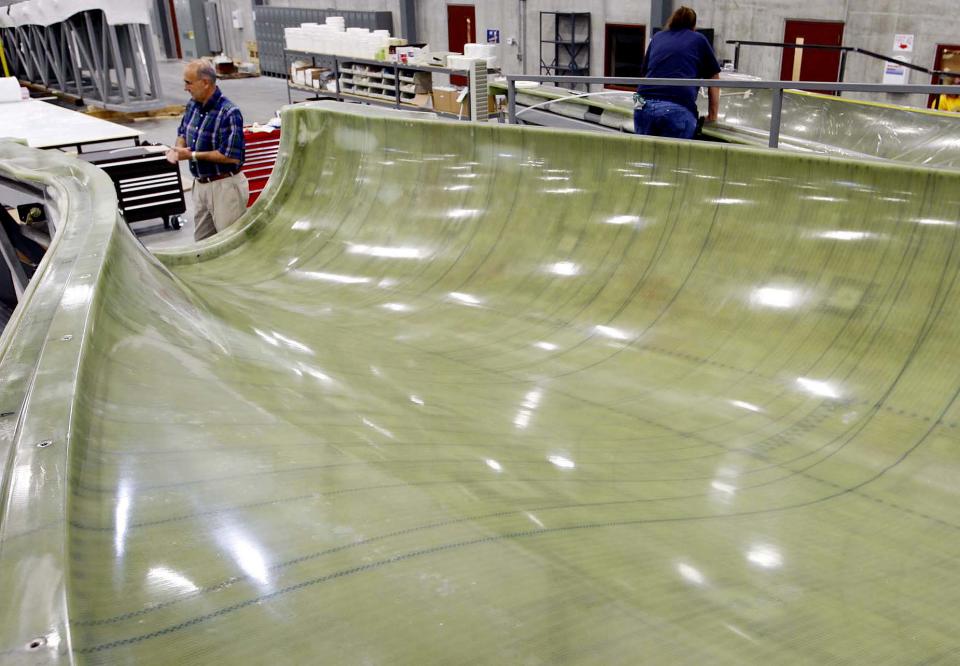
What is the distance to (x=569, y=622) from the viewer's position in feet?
3.26

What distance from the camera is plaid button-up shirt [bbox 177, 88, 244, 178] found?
4129 millimetres

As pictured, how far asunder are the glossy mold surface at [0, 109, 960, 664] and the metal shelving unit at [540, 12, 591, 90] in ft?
24.0

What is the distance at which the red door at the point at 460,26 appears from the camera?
476 inches

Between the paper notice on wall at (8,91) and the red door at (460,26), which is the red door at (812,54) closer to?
the red door at (460,26)

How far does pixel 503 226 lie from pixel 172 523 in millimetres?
2397

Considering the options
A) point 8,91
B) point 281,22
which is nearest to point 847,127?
point 8,91

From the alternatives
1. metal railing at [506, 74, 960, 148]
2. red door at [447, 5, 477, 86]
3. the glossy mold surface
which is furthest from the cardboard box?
red door at [447, 5, 477, 86]

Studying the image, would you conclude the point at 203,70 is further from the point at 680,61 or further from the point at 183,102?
the point at 183,102

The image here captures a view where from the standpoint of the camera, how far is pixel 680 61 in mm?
4055

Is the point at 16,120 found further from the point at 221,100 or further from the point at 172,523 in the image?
the point at 172,523

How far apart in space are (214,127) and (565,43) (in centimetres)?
721

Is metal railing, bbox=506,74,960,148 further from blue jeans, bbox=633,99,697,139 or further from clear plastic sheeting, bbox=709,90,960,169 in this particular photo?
clear plastic sheeting, bbox=709,90,960,169

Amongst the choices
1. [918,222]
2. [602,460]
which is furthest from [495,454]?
[918,222]

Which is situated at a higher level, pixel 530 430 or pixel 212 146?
pixel 212 146
